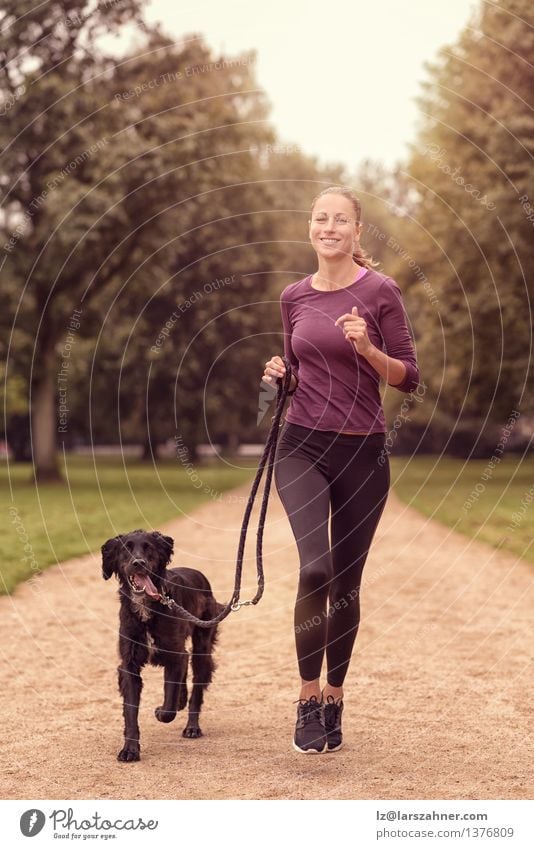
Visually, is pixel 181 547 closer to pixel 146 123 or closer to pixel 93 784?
pixel 93 784

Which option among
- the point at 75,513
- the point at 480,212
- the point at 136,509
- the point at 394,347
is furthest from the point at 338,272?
the point at 480,212

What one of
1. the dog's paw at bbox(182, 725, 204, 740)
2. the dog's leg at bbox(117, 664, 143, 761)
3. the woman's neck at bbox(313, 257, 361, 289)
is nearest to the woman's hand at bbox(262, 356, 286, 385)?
the woman's neck at bbox(313, 257, 361, 289)

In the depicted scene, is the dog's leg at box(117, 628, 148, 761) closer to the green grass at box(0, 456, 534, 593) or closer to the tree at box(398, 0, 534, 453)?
the green grass at box(0, 456, 534, 593)

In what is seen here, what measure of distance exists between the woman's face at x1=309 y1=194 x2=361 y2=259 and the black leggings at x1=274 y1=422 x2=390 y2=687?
97cm

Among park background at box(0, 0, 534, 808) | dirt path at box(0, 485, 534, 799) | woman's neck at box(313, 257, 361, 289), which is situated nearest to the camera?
dirt path at box(0, 485, 534, 799)

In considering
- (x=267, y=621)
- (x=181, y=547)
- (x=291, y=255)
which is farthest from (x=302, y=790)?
(x=291, y=255)

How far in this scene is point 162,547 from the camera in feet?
20.9

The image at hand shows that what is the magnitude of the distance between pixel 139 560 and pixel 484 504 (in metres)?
21.7

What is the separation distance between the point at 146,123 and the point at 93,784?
93.1 feet

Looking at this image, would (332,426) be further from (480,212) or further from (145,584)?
(480,212)

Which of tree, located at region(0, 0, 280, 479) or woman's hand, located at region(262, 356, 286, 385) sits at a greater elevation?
tree, located at region(0, 0, 280, 479)

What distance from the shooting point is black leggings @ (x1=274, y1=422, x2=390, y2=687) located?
606cm

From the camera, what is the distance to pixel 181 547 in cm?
1739
